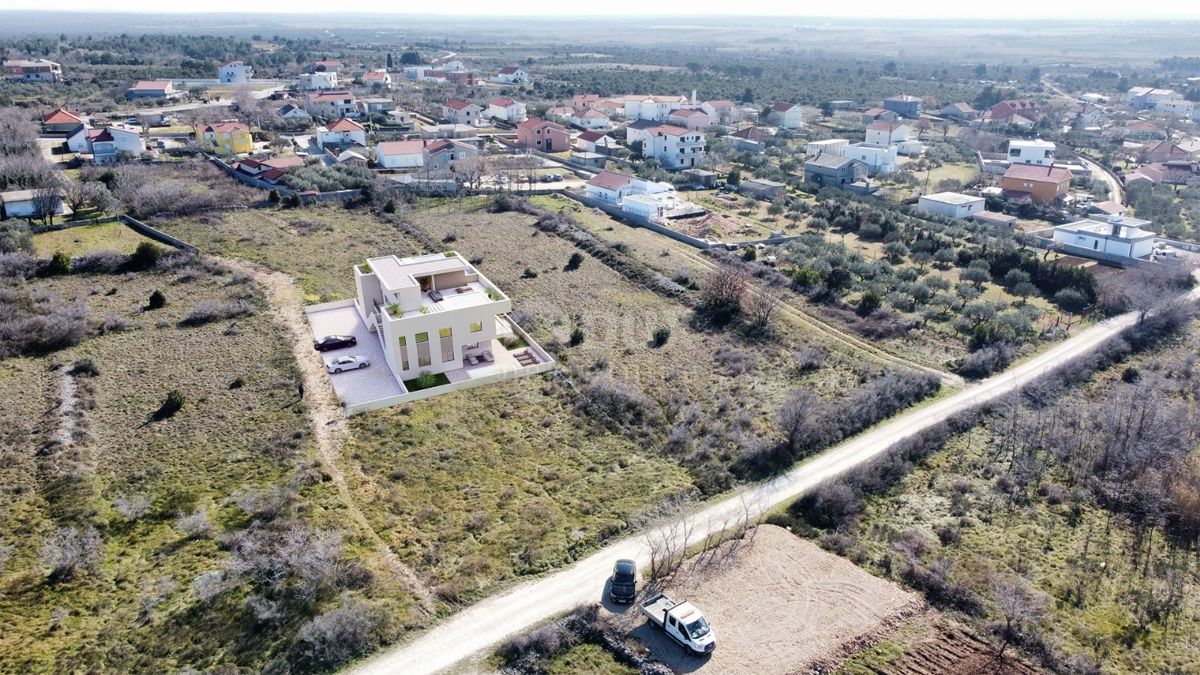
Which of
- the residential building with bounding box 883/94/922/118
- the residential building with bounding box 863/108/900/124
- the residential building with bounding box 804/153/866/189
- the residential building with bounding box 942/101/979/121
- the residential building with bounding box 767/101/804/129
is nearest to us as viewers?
the residential building with bounding box 804/153/866/189

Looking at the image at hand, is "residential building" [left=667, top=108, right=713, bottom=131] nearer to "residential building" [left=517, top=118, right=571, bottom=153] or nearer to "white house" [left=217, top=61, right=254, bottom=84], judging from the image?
"residential building" [left=517, top=118, right=571, bottom=153]

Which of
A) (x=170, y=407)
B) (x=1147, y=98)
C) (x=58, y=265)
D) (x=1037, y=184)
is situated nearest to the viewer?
(x=170, y=407)

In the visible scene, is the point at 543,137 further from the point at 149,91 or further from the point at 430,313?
the point at 149,91

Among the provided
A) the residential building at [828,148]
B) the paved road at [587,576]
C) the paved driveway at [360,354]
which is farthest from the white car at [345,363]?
the residential building at [828,148]

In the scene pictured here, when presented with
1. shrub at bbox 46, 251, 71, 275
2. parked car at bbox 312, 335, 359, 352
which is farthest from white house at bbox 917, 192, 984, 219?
shrub at bbox 46, 251, 71, 275

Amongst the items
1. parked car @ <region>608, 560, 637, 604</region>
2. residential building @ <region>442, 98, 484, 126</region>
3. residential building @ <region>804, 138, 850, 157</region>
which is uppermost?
residential building @ <region>442, 98, 484, 126</region>

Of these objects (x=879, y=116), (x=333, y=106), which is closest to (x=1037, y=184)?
(x=879, y=116)

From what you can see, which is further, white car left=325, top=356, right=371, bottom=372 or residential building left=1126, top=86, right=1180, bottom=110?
residential building left=1126, top=86, right=1180, bottom=110

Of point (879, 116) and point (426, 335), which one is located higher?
point (879, 116)
